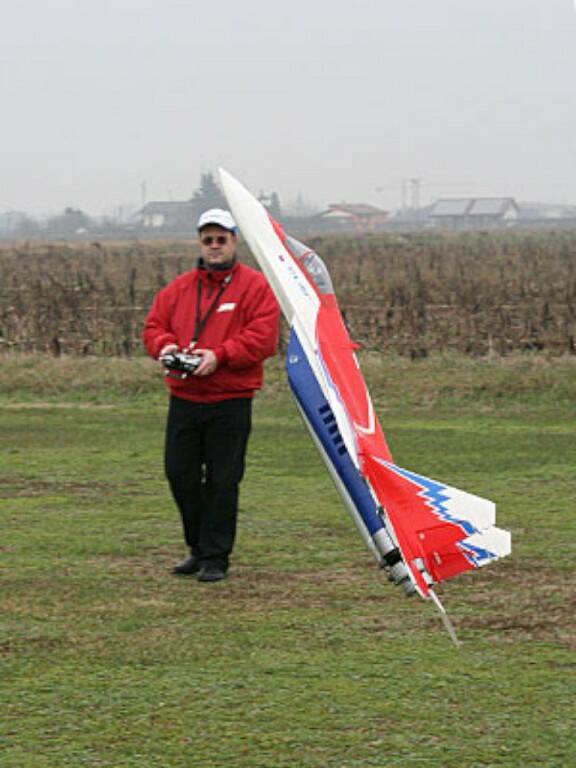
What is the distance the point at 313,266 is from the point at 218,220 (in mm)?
615

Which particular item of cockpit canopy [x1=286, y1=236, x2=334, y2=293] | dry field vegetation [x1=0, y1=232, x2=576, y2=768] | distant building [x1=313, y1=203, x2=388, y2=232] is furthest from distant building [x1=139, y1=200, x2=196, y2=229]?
cockpit canopy [x1=286, y1=236, x2=334, y2=293]

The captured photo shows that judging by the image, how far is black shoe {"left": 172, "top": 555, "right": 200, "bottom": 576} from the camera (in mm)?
8188

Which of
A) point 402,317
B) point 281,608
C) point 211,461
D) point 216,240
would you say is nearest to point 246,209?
point 216,240

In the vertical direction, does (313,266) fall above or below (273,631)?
above

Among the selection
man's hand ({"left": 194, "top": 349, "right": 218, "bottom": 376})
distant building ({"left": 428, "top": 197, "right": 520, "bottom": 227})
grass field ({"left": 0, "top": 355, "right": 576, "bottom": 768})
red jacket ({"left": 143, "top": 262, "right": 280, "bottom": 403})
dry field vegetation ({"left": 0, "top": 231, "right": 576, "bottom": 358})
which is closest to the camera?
grass field ({"left": 0, "top": 355, "right": 576, "bottom": 768})

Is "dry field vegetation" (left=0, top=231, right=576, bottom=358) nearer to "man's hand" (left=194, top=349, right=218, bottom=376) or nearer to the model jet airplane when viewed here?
the model jet airplane

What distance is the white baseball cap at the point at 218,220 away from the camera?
26.1 feet

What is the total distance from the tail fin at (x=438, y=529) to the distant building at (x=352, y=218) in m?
103

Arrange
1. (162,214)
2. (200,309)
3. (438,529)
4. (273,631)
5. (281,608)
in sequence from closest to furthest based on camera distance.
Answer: (438,529) → (273,631) → (281,608) → (200,309) → (162,214)

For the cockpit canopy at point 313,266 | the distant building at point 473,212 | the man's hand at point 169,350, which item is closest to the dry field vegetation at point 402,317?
the cockpit canopy at point 313,266

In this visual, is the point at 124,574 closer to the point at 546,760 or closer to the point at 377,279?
the point at 546,760

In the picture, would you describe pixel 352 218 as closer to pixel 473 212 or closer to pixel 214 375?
pixel 473 212

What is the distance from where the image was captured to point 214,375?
802cm

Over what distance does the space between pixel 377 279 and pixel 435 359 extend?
10295 mm
